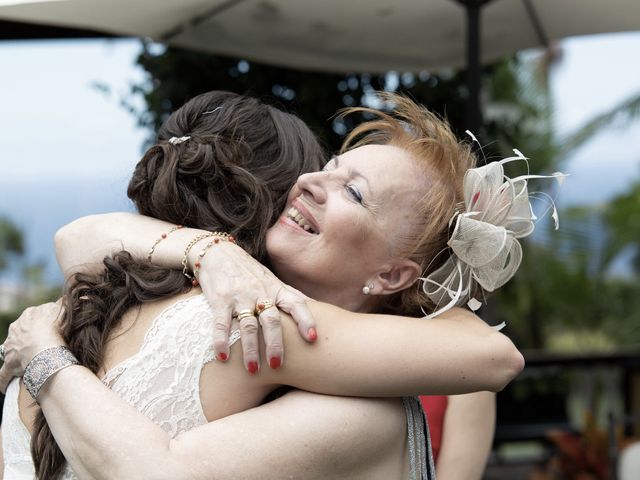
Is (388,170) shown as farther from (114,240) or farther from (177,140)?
(114,240)

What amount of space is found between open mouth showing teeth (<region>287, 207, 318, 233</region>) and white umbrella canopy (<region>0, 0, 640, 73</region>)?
201 cm

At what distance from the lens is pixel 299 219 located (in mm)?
2197

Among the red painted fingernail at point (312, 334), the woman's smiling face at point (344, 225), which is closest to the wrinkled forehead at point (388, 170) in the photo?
the woman's smiling face at point (344, 225)

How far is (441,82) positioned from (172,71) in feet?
4.43

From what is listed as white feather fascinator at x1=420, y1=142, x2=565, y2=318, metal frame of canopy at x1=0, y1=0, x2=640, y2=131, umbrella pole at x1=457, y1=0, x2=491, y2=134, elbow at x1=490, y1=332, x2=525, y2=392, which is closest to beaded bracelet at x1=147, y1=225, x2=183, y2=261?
white feather fascinator at x1=420, y1=142, x2=565, y2=318

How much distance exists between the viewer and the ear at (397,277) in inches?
87.6

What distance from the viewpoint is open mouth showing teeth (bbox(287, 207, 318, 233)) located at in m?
2.18

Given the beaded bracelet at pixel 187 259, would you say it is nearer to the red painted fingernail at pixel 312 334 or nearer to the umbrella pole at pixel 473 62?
the red painted fingernail at pixel 312 334

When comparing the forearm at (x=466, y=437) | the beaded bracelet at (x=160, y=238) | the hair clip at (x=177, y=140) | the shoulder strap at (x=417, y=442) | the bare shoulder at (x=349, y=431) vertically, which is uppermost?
the hair clip at (x=177, y=140)

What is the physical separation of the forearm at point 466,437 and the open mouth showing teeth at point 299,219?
1.08 metres

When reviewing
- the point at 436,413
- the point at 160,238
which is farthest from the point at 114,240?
the point at 436,413

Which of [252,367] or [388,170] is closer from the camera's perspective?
[252,367]

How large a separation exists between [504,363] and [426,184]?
0.46m

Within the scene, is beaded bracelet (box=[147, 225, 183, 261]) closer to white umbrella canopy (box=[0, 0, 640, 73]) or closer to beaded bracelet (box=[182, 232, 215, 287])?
beaded bracelet (box=[182, 232, 215, 287])
